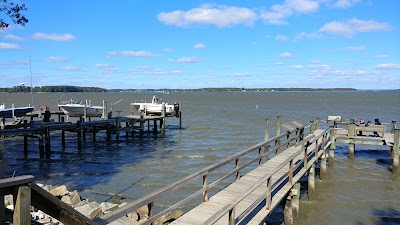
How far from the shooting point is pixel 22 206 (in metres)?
2.44

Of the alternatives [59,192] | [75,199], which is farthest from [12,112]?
[75,199]

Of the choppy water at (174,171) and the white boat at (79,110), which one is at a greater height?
the white boat at (79,110)

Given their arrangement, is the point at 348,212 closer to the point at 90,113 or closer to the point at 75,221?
the point at 75,221

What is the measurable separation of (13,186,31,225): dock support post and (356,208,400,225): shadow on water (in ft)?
34.8

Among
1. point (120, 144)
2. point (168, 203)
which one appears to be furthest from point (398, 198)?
point (120, 144)

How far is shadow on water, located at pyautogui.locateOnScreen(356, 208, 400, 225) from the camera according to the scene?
10812 millimetres

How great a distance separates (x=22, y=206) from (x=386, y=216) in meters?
11.8

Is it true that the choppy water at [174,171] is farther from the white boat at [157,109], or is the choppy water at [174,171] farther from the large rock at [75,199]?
the white boat at [157,109]

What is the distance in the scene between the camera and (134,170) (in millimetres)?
16875

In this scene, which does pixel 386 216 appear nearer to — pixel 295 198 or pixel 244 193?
pixel 295 198

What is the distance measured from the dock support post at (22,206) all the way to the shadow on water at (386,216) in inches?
418

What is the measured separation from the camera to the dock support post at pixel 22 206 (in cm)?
243

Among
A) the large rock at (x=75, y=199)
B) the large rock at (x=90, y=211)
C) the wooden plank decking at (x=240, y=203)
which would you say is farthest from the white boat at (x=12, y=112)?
the wooden plank decking at (x=240, y=203)

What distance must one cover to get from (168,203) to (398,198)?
8.62 metres
